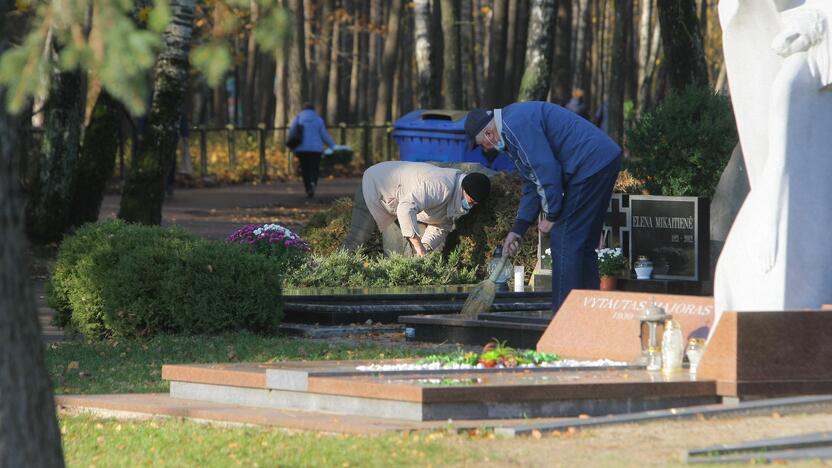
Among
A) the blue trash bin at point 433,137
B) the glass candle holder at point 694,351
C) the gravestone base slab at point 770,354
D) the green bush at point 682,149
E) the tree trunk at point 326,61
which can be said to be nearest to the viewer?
the gravestone base slab at point 770,354

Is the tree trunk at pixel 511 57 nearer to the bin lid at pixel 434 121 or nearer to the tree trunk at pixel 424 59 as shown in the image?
the tree trunk at pixel 424 59

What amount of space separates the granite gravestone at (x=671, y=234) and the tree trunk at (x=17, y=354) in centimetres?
1003

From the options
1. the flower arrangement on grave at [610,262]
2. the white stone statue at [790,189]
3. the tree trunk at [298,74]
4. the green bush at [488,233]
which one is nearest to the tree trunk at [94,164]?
the green bush at [488,233]

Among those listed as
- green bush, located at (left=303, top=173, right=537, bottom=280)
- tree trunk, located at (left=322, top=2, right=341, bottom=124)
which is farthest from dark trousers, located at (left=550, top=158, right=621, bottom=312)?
tree trunk, located at (left=322, top=2, right=341, bottom=124)

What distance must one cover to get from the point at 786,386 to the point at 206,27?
1603 inches

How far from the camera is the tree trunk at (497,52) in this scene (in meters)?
39.8

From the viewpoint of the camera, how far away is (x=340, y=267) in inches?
627

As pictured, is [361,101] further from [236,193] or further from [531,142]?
[531,142]

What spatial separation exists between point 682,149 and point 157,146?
6.24 metres

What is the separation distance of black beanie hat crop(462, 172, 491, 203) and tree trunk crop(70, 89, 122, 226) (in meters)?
7.25

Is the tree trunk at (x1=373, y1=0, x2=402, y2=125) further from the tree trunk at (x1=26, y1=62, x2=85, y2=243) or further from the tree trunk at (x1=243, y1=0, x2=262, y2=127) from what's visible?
the tree trunk at (x1=26, y1=62, x2=85, y2=243)

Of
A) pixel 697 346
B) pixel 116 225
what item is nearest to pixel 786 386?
pixel 697 346

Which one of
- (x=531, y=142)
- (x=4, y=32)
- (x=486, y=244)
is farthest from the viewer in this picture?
(x=486, y=244)

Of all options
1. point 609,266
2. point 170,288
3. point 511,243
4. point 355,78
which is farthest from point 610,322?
point 355,78
